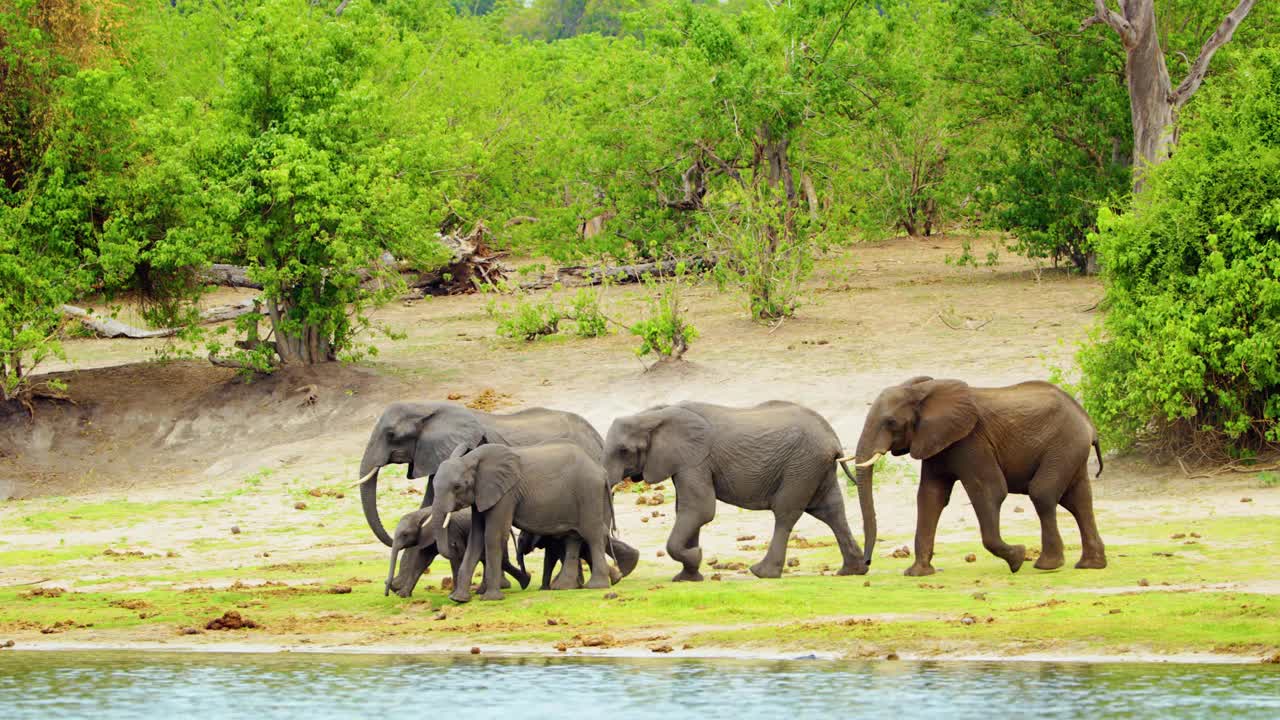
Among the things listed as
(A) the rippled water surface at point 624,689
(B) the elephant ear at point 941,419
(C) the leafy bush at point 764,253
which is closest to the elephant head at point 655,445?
(B) the elephant ear at point 941,419

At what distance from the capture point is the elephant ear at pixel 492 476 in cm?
1340

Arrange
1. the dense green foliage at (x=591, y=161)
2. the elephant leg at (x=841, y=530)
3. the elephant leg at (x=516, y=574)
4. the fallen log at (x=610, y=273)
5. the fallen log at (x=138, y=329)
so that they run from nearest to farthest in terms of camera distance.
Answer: the elephant leg at (x=841, y=530) < the elephant leg at (x=516, y=574) < the dense green foliage at (x=591, y=161) < the fallen log at (x=138, y=329) < the fallen log at (x=610, y=273)

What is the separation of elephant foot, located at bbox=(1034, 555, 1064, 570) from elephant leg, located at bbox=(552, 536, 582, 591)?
3.68m

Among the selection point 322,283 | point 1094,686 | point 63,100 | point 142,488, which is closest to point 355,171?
point 322,283

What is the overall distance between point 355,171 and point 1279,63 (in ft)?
43.4

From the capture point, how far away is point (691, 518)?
46.1 feet

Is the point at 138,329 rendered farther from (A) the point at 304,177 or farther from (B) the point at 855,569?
(B) the point at 855,569

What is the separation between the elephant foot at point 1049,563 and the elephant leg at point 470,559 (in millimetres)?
4361

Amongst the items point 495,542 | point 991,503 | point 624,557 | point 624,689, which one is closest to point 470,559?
point 495,542

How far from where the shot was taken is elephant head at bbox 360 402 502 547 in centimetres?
1518

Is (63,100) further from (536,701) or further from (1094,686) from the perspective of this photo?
(1094,686)

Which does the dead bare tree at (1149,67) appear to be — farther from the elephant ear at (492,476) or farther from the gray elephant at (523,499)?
the elephant ear at (492,476)

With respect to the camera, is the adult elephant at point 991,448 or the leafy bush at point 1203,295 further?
the leafy bush at point 1203,295

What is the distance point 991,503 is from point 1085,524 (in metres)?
0.84
